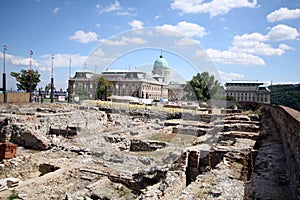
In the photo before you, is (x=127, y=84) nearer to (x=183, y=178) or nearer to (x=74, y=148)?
(x=74, y=148)

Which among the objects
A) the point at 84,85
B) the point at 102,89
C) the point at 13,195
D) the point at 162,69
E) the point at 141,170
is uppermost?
the point at 162,69

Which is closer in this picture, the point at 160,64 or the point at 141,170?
the point at 141,170

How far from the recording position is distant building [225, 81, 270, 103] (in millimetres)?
73938

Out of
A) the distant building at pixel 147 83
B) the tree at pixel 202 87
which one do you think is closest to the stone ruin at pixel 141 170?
the tree at pixel 202 87

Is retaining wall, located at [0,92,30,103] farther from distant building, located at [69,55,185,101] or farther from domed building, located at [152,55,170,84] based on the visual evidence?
domed building, located at [152,55,170,84]

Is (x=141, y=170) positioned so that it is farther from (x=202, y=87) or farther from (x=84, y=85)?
(x=202, y=87)

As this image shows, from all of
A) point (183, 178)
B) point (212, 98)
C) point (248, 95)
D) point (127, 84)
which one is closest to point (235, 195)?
point (183, 178)

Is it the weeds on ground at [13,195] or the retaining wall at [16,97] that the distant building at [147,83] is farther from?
the weeds on ground at [13,195]

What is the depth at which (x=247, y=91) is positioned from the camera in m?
80.4

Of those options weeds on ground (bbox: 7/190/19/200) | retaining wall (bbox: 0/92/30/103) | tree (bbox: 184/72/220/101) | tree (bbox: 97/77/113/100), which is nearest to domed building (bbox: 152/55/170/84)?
tree (bbox: 184/72/220/101)

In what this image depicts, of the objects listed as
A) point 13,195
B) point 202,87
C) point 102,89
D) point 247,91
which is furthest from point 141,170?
point 247,91

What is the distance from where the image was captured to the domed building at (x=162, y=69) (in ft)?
178

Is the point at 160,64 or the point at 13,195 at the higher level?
the point at 160,64

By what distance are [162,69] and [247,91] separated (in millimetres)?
38859
